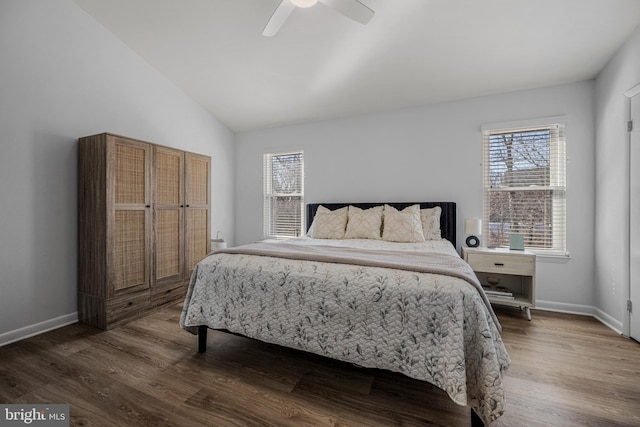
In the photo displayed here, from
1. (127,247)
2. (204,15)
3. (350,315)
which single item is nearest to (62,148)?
(127,247)

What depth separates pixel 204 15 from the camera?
8.11ft

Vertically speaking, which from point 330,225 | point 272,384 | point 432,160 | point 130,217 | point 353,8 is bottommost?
point 272,384

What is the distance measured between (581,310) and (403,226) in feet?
6.61

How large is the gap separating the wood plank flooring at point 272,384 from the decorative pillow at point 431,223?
1.14 m

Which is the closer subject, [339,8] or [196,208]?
[339,8]

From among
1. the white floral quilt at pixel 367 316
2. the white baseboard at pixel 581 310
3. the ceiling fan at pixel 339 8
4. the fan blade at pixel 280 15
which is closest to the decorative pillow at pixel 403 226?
the white floral quilt at pixel 367 316

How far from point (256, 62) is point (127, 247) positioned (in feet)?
7.71

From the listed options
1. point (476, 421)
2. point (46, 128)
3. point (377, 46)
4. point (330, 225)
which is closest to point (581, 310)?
point (476, 421)

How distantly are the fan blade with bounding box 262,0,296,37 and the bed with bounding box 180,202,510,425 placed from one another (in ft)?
5.66

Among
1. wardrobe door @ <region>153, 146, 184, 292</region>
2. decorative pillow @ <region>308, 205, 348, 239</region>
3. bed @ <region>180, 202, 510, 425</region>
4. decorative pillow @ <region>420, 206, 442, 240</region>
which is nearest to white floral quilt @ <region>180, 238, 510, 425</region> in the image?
bed @ <region>180, 202, 510, 425</region>

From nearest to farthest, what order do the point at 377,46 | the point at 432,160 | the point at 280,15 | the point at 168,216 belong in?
the point at 280,15 < the point at 377,46 < the point at 168,216 < the point at 432,160

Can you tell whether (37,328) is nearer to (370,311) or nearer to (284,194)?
(370,311)

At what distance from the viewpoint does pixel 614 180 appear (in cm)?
245

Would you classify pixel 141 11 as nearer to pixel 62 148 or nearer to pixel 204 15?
pixel 204 15
